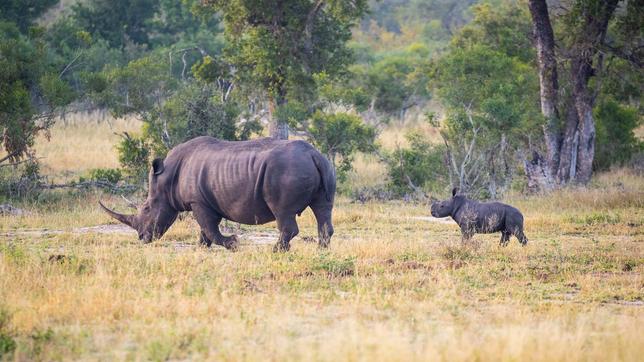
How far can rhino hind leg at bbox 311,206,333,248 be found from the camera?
1341 cm

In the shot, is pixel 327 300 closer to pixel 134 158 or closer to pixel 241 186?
pixel 241 186

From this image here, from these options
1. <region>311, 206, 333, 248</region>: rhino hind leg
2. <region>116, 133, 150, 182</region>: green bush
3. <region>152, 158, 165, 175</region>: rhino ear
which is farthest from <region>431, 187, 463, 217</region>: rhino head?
<region>116, 133, 150, 182</region>: green bush

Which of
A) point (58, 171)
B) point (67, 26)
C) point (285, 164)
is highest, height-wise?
point (67, 26)

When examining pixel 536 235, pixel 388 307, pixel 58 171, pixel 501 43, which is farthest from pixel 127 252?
pixel 501 43

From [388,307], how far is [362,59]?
1670 inches

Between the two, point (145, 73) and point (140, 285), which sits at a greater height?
point (145, 73)

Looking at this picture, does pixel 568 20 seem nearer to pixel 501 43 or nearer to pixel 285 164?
pixel 501 43

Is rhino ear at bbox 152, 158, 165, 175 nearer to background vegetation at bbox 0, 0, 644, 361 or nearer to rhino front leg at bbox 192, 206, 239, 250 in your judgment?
rhino front leg at bbox 192, 206, 239, 250

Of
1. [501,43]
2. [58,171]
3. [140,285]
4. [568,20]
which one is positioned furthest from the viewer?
[501,43]

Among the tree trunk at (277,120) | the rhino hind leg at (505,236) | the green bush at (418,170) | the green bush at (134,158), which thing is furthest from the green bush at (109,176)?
the rhino hind leg at (505,236)

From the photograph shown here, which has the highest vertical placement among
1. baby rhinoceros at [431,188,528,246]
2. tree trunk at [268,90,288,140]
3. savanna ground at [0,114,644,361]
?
tree trunk at [268,90,288,140]

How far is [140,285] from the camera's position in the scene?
34.0 feet

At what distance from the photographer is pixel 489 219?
14492mm

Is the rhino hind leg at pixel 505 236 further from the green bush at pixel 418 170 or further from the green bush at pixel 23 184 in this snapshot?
the green bush at pixel 23 184
